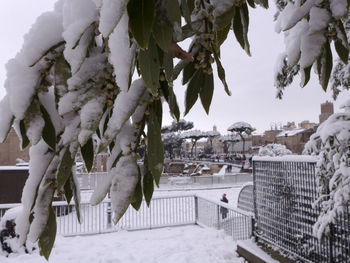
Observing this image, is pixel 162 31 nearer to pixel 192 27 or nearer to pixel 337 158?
pixel 192 27

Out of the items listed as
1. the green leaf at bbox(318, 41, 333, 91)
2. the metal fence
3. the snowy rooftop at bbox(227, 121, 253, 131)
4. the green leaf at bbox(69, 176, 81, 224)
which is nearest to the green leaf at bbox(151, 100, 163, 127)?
the green leaf at bbox(69, 176, 81, 224)

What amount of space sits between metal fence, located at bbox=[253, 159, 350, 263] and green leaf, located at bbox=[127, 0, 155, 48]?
431 cm

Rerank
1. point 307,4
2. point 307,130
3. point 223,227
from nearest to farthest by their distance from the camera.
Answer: point 307,4
point 223,227
point 307,130

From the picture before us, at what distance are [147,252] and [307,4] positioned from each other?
21.5ft

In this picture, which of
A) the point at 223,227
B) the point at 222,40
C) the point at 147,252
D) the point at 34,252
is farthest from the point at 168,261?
the point at 222,40

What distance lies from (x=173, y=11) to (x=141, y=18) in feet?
0.36

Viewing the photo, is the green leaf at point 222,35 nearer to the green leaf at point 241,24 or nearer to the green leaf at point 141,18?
the green leaf at point 241,24

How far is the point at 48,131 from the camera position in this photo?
763mm

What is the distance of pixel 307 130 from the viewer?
37719mm

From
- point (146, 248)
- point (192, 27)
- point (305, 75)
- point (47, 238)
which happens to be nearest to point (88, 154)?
point (47, 238)

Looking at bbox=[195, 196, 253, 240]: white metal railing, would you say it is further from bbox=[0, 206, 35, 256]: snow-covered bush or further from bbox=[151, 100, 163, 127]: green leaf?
bbox=[151, 100, 163, 127]: green leaf

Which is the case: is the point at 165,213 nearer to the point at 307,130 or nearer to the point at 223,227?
the point at 223,227

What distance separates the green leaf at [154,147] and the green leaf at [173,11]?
0.26 m

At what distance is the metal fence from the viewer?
4.31 m
